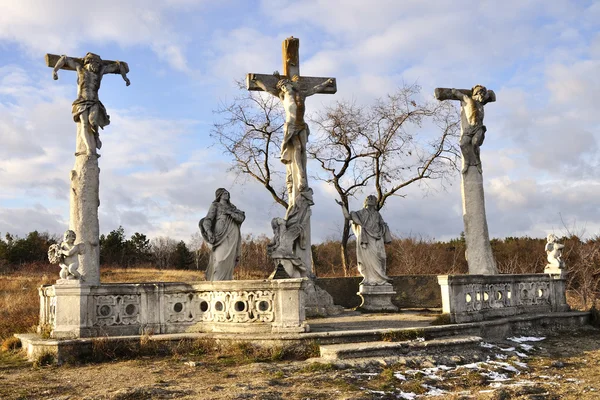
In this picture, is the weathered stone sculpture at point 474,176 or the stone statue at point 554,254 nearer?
the weathered stone sculpture at point 474,176

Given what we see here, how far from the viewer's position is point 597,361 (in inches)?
358

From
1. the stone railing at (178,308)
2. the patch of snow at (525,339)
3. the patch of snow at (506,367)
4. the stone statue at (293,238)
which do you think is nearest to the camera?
the patch of snow at (506,367)

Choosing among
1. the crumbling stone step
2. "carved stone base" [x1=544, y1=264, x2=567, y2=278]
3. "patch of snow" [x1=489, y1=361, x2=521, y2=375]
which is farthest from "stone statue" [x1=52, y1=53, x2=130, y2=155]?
"carved stone base" [x1=544, y1=264, x2=567, y2=278]

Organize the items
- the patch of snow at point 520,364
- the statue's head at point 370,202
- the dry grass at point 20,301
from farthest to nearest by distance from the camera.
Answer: the statue's head at point 370,202, the dry grass at point 20,301, the patch of snow at point 520,364

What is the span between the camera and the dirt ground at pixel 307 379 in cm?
695

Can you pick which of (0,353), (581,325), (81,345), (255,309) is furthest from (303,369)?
(581,325)

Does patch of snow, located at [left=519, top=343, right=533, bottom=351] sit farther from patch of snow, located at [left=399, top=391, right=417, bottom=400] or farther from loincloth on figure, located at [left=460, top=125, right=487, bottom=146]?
loincloth on figure, located at [left=460, top=125, right=487, bottom=146]

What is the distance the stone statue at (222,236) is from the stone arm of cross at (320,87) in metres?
3.58

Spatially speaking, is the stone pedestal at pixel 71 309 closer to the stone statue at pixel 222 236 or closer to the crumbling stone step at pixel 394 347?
the stone statue at pixel 222 236

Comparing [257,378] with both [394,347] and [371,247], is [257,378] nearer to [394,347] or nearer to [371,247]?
[394,347]

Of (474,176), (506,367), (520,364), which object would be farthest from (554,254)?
(506,367)

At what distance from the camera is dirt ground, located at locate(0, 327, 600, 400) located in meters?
6.95

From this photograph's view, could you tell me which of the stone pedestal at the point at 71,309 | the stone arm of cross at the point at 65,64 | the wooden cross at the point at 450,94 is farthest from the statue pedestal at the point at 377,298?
the stone arm of cross at the point at 65,64

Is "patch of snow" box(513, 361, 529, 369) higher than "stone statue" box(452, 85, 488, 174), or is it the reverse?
"stone statue" box(452, 85, 488, 174)
